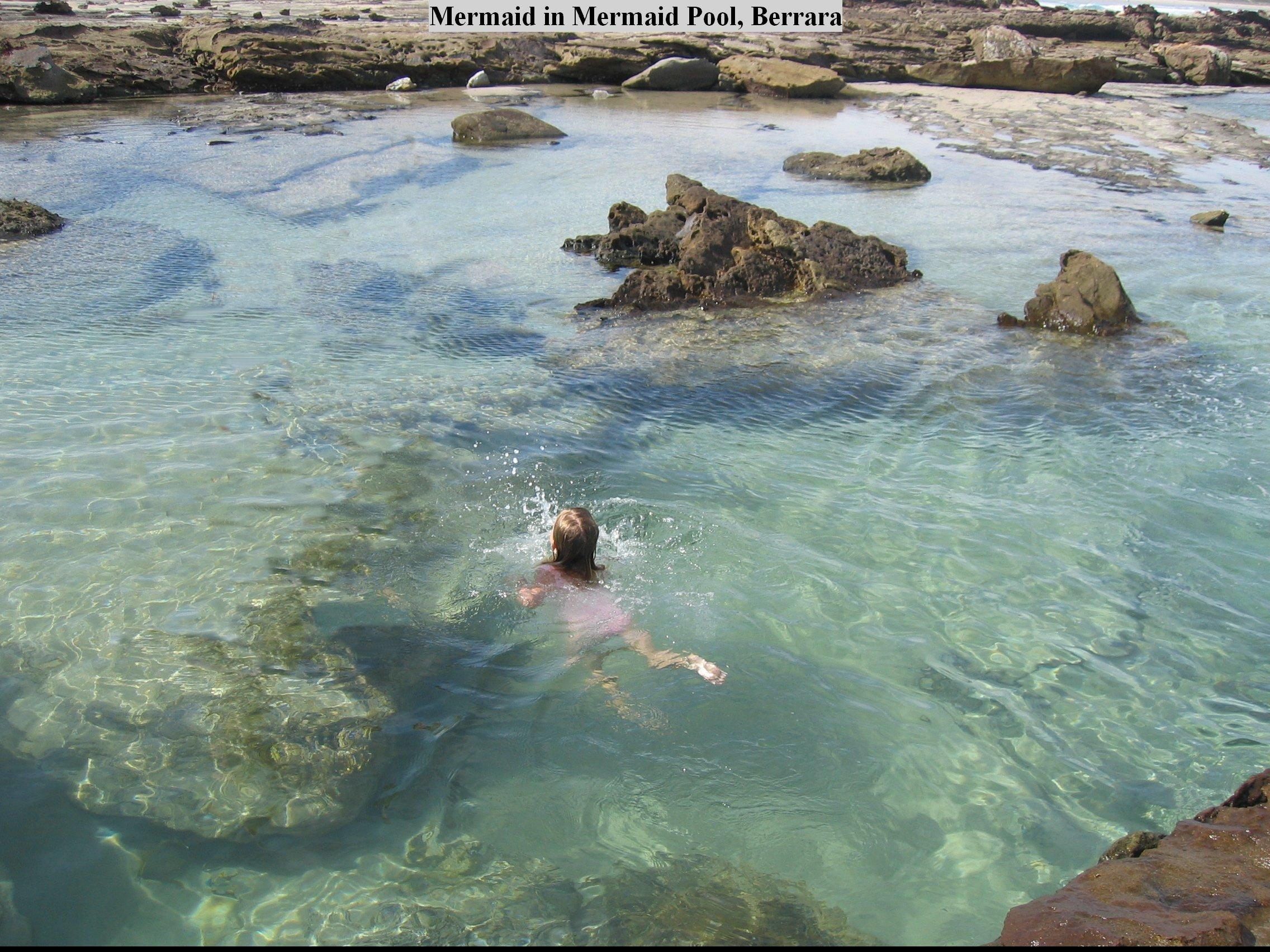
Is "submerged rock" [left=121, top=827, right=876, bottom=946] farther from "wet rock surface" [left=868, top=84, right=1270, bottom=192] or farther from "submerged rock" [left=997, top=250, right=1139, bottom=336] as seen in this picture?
"wet rock surface" [left=868, top=84, right=1270, bottom=192]

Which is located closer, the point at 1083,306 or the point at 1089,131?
the point at 1083,306

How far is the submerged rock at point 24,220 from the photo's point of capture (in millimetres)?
10789

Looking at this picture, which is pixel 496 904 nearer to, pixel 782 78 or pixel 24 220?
pixel 24 220

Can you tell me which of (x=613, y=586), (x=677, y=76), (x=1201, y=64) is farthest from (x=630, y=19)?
(x=613, y=586)

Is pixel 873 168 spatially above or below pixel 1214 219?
above

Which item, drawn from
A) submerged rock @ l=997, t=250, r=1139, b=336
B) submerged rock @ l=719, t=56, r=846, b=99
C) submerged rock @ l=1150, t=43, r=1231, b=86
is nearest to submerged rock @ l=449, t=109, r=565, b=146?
submerged rock @ l=719, t=56, r=846, b=99

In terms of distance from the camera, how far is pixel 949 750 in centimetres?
399

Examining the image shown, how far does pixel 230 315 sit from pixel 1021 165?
1577 cm

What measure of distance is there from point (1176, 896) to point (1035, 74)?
29877 millimetres

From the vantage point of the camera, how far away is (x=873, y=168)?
1579 cm

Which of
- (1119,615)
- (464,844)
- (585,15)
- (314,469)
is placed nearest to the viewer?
(464,844)

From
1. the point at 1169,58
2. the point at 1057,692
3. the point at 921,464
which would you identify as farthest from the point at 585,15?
the point at 1057,692

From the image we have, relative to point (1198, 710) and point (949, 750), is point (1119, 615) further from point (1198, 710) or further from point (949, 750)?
point (949, 750)

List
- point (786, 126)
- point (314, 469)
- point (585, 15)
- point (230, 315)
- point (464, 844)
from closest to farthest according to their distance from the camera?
point (464, 844) < point (314, 469) < point (230, 315) < point (786, 126) < point (585, 15)
